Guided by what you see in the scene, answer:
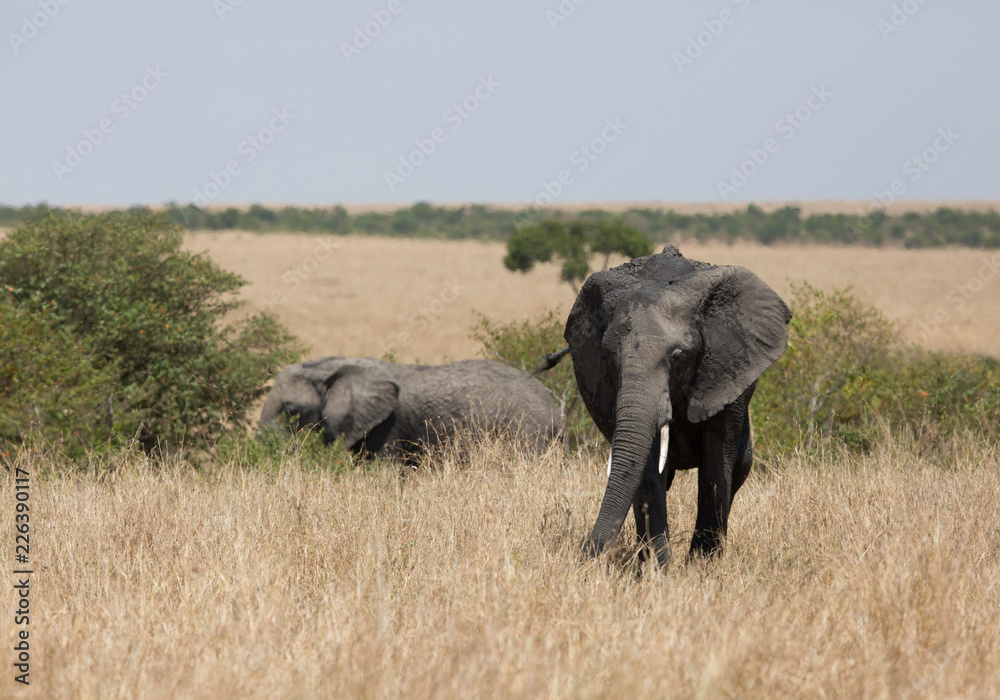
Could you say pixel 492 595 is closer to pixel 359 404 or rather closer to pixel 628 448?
pixel 628 448

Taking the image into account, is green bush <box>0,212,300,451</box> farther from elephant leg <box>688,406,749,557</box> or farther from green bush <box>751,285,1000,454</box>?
elephant leg <box>688,406,749,557</box>

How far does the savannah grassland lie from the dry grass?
2 centimetres

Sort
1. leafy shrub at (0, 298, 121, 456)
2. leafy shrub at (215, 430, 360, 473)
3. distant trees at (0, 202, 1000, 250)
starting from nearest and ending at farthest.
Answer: leafy shrub at (0, 298, 121, 456) < leafy shrub at (215, 430, 360, 473) < distant trees at (0, 202, 1000, 250)

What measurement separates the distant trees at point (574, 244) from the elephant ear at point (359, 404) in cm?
2606

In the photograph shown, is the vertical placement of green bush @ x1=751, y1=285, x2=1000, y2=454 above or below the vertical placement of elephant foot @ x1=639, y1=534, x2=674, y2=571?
above

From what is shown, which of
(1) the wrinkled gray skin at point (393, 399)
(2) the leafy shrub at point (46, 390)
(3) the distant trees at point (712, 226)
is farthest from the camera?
(3) the distant trees at point (712, 226)

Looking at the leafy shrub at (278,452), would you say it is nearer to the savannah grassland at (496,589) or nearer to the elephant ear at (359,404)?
the elephant ear at (359,404)

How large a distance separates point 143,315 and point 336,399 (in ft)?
8.22

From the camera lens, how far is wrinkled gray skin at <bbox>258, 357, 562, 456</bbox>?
11352 millimetres
